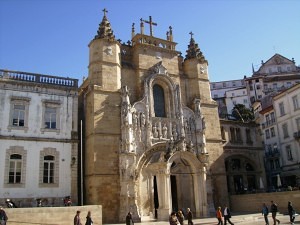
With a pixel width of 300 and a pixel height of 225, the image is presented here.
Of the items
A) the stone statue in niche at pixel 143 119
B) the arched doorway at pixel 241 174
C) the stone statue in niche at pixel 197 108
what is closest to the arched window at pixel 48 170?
the stone statue in niche at pixel 143 119

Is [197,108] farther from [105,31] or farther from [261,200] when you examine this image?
[105,31]

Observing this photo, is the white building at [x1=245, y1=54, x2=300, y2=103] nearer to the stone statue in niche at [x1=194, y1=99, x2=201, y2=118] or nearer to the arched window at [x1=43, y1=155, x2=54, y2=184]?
the stone statue in niche at [x1=194, y1=99, x2=201, y2=118]

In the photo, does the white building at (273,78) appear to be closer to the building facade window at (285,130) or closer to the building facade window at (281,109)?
the building facade window at (281,109)

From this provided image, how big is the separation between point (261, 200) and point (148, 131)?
1141cm

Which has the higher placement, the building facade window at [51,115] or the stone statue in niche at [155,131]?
the building facade window at [51,115]

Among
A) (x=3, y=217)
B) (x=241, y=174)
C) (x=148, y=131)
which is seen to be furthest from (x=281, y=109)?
(x=3, y=217)

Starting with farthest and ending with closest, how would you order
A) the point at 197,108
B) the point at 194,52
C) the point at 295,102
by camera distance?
the point at 295,102 < the point at 194,52 < the point at 197,108

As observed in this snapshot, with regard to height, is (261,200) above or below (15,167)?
below

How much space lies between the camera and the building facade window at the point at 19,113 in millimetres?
24125

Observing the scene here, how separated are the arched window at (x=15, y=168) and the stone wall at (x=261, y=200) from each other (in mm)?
19079

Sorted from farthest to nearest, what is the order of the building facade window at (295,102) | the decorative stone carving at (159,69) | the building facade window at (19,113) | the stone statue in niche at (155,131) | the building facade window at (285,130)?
the building facade window at (285,130)
the building facade window at (295,102)
the decorative stone carving at (159,69)
the stone statue in niche at (155,131)
the building facade window at (19,113)

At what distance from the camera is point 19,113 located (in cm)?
2447

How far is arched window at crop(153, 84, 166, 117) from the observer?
28984mm

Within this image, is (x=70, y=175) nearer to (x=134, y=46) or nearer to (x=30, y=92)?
(x=30, y=92)
